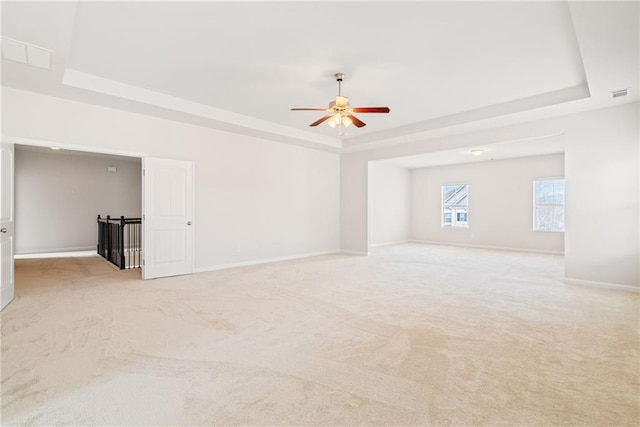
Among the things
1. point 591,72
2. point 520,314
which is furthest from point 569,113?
point 520,314

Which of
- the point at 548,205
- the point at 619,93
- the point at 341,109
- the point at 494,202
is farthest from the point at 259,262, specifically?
the point at 548,205

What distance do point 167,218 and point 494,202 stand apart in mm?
8741

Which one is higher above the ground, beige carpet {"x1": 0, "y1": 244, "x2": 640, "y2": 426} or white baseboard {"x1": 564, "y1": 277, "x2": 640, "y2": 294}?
white baseboard {"x1": 564, "y1": 277, "x2": 640, "y2": 294}

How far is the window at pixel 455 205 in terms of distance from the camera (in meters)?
9.78

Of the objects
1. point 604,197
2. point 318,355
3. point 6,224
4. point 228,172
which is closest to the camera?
point 318,355

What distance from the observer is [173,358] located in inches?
92.7

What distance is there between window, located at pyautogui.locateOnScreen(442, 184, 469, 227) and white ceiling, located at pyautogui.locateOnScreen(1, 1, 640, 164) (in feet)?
16.4

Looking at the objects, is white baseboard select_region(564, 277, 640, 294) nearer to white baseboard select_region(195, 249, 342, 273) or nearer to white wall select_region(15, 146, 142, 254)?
white baseboard select_region(195, 249, 342, 273)

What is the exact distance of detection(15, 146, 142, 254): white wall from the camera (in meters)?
7.77

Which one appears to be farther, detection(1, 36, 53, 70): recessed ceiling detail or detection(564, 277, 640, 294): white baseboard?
detection(564, 277, 640, 294): white baseboard

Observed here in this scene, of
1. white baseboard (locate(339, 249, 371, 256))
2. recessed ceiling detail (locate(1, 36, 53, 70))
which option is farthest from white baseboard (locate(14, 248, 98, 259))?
white baseboard (locate(339, 249, 371, 256))

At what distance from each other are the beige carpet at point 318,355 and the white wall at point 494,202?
14.6 feet

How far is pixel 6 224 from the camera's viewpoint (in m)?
3.60

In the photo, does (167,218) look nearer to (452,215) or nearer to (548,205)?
(452,215)
